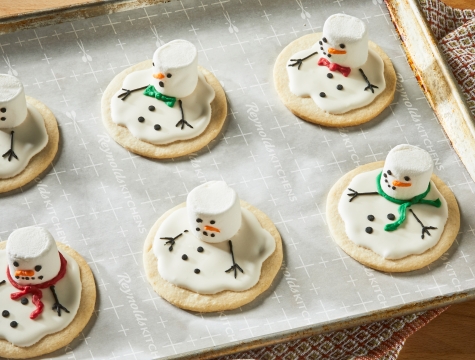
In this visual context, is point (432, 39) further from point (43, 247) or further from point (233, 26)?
point (43, 247)

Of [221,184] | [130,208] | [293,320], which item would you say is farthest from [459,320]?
[130,208]

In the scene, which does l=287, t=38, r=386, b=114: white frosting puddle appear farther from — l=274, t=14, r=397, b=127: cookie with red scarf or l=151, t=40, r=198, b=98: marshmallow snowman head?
l=151, t=40, r=198, b=98: marshmallow snowman head

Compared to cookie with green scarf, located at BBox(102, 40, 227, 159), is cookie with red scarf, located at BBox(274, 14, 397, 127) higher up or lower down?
higher up

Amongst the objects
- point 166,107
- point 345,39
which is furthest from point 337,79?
point 166,107

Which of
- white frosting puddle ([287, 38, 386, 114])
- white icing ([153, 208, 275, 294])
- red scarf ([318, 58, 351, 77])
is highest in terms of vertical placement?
red scarf ([318, 58, 351, 77])

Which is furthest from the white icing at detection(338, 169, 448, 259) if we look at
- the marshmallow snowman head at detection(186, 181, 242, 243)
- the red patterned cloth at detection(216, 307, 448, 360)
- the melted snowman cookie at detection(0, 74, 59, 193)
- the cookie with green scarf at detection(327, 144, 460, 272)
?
the melted snowman cookie at detection(0, 74, 59, 193)

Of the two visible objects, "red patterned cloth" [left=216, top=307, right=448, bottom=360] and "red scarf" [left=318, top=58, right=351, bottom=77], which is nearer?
"red patterned cloth" [left=216, top=307, right=448, bottom=360]

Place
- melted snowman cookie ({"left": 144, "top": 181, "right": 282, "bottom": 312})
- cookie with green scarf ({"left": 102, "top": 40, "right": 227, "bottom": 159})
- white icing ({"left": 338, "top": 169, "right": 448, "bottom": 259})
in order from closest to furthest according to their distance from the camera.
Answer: melted snowman cookie ({"left": 144, "top": 181, "right": 282, "bottom": 312}) < white icing ({"left": 338, "top": 169, "right": 448, "bottom": 259}) < cookie with green scarf ({"left": 102, "top": 40, "right": 227, "bottom": 159})

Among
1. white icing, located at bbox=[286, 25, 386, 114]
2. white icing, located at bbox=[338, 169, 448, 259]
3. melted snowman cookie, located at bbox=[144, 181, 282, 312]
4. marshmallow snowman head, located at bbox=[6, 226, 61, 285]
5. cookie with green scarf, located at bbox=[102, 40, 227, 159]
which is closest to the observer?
marshmallow snowman head, located at bbox=[6, 226, 61, 285]
